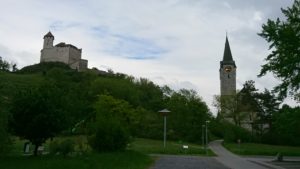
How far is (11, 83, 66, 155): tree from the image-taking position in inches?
1100

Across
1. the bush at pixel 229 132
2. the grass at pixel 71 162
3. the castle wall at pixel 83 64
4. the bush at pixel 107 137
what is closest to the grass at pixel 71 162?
the grass at pixel 71 162

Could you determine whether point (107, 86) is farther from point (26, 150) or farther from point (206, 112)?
point (26, 150)

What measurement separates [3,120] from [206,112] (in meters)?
70.1

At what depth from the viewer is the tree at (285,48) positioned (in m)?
27.9

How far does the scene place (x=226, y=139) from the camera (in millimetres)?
92625

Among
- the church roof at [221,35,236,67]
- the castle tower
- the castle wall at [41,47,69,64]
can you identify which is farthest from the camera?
the castle tower

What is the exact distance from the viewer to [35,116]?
91.4ft

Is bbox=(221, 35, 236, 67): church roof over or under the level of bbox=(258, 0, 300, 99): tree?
over

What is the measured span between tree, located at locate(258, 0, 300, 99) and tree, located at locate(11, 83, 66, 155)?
14.1 metres

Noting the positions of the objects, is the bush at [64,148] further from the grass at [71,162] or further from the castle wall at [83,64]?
the castle wall at [83,64]

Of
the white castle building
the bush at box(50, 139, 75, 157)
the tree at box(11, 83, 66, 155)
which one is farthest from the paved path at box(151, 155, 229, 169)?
the white castle building

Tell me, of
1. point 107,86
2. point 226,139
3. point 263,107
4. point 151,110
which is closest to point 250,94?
point 263,107

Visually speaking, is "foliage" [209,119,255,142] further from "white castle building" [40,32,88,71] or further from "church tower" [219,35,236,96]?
"white castle building" [40,32,88,71]

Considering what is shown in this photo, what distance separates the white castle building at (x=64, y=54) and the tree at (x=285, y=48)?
133 m
